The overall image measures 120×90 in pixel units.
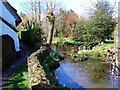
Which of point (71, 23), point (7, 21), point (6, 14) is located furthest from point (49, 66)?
point (71, 23)

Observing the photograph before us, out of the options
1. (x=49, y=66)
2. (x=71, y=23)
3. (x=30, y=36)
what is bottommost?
(x=49, y=66)

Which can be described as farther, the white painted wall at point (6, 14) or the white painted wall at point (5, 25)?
the white painted wall at point (6, 14)

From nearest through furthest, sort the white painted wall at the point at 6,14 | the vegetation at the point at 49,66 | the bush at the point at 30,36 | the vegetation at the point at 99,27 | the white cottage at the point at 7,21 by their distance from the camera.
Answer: the vegetation at the point at 49,66
the white cottage at the point at 7,21
the white painted wall at the point at 6,14
the bush at the point at 30,36
the vegetation at the point at 99,27

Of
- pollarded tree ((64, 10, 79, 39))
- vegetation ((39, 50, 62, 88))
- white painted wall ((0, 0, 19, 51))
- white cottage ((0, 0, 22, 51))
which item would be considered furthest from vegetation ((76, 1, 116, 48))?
Result: pollarded tree ((64, 10, 79, 39))

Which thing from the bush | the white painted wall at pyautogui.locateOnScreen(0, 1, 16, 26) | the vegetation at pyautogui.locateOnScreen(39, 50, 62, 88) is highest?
the white painted wall at pyautogui.locateOnScreen(0, 1, 16, 26)

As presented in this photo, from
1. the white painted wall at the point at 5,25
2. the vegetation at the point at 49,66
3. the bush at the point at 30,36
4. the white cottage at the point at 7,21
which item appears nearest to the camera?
the vegetation at the point at 49,66

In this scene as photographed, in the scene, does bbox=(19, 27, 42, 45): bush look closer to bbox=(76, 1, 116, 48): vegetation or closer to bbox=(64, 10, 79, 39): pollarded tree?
bbox=(76, 1, 116, 48): vegetation

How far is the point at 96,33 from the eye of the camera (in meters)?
42.8

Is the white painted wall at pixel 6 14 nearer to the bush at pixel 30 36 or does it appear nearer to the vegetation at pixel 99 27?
the bush at pixel 30 36

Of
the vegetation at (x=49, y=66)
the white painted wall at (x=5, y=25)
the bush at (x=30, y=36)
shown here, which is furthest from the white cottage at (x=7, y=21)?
the bush at (x=30, y=36)

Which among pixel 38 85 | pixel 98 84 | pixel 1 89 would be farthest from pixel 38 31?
pixel 38 85

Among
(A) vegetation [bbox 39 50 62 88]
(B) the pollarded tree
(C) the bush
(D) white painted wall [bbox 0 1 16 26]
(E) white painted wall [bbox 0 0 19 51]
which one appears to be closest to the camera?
(A) vegetation [bbox 39 50 62 88]

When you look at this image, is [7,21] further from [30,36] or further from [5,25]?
[30,36]

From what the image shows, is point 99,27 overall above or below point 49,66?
above
